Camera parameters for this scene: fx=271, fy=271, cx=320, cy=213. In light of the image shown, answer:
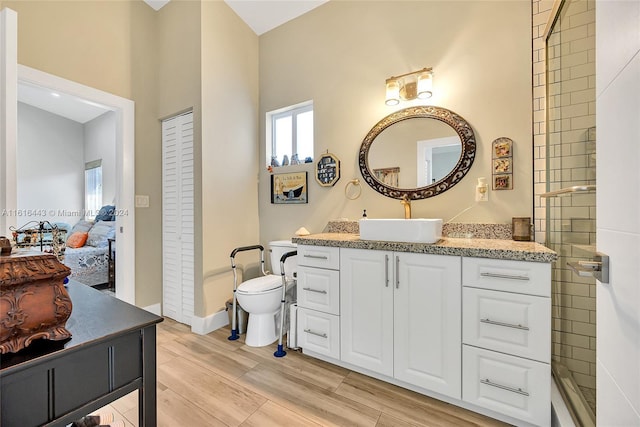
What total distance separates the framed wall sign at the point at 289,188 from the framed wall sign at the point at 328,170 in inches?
7.2

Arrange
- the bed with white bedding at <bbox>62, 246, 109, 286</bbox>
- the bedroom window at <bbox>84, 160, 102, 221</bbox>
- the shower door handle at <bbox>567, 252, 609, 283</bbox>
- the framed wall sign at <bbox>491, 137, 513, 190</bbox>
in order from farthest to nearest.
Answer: the bedroom window at <bbox>84, 160, 102, 221</bbox> → the bed with white bedding at <bbox>62, 246, 109, 286</bbox> → the framed wall sign at <bbox>491, 137, 513, 190</bbox> → the shower door handle at <bbox>567, 252, 609, 283</bbox>

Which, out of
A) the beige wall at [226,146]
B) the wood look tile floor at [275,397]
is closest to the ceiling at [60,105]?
the beige wall at [226,146]

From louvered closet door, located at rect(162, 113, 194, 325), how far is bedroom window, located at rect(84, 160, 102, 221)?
8.07 ft

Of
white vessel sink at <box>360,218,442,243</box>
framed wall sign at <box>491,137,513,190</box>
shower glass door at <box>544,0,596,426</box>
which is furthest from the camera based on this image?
framed wall sign at <box>491,137,513,190</box>

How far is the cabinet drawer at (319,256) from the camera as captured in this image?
1.85 m

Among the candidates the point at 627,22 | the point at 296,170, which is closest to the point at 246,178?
the point at 296,170

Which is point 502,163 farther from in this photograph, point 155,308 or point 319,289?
point 155,308

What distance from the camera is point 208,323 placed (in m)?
2.47

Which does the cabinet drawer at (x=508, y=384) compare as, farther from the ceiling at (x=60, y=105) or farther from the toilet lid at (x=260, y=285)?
the ceiling at (x=60, y=105)

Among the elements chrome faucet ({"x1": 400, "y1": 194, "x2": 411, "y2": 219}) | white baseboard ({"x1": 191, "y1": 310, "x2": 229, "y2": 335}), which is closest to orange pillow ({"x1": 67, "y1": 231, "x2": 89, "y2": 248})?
white baseboard ({"x1": 191, "y1": 310, "x2": 229, "y2": 335})

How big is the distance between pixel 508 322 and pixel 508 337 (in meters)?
0.08

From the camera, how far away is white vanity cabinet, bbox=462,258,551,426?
4.19ft

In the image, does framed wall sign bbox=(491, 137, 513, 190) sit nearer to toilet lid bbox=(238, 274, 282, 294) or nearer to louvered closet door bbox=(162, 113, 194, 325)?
toilet lid bbox=(238, 274, 282, 294)

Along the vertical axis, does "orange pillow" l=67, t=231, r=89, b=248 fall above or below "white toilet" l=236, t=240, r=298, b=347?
above
